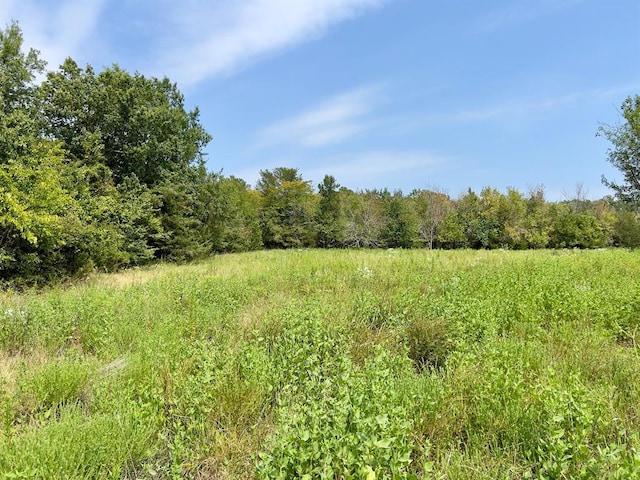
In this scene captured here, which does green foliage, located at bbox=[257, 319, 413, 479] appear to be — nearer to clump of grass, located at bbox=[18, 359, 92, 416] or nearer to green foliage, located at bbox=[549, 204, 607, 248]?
clump of grass, located at bbox=[18, 359, 92, 416]

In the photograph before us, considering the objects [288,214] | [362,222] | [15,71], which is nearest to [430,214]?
[362,222]

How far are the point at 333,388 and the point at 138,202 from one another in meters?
16.4

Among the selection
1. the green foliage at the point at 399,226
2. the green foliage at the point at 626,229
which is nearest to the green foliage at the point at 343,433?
the green foliage at the point at 399,226

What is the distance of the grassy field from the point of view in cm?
192

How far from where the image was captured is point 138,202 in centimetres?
1616

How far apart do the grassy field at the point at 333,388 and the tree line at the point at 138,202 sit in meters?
6.77

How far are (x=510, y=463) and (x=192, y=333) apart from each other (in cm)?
352

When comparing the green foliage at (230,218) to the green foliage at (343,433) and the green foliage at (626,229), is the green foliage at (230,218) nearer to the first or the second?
the green foliage at (343,433)

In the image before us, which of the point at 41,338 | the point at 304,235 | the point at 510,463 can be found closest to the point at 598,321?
the point at 510,463

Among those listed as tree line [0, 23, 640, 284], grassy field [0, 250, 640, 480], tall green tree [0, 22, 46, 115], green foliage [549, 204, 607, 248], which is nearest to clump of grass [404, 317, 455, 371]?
grassy field [0, 250, 640, 480]

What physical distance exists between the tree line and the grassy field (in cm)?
677

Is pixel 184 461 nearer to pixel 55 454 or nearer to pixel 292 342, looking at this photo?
pixel 55 454

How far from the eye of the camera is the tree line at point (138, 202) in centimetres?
1006

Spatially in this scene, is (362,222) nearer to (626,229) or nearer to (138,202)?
(138,202)
